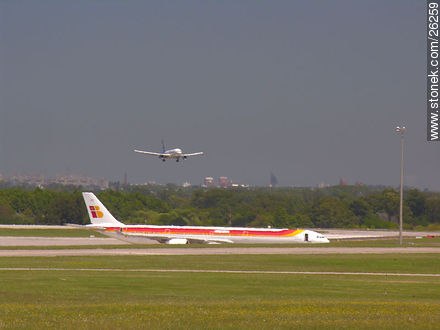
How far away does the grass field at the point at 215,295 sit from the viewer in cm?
1991

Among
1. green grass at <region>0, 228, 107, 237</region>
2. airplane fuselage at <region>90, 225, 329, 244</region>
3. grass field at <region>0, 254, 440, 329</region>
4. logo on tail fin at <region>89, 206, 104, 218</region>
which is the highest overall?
logo on tail fin at <region>89, 206, 104, 218</region>

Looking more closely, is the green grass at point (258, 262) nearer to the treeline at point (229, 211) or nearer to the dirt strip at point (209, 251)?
the dirt strip at point (209, 251)

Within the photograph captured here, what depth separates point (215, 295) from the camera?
94.2 feet

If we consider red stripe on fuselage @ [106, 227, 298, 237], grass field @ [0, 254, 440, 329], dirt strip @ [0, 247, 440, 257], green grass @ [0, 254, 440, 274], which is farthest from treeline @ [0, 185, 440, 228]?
grass field @ [0, 254, 440, 329]

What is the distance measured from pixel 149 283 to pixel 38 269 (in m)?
9.30

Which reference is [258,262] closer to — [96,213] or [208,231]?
[208,231]

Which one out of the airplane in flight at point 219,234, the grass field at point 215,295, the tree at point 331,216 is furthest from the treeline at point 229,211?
the grass field at point 215,295

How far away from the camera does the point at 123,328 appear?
1872cm

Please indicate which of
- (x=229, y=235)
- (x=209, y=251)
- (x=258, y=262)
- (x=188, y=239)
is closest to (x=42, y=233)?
(x=188, y=239)

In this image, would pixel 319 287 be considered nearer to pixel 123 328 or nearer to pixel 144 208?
pixel 123 328

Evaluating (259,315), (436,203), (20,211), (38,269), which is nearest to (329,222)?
(436,203)

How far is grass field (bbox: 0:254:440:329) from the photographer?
19.9 metres

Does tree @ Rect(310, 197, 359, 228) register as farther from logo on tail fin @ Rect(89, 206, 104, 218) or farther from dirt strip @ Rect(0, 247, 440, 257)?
dirt strip @ Rect(0, 247, 440, 257)

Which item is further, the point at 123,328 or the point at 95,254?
the point at 95,254
